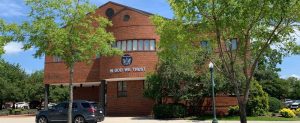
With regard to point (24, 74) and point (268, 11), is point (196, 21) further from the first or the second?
point (24, 74)

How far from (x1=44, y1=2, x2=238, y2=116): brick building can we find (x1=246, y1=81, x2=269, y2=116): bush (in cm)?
970

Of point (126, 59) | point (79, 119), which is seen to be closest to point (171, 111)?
point (126, 59)

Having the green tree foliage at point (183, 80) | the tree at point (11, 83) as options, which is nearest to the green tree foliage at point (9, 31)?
the green tree foliage at point (183, 80)

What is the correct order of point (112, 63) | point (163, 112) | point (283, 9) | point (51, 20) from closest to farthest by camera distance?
point (283, 9), point (51, 20), point (163, 112), point (112, 63)

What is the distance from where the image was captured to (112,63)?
40719mm

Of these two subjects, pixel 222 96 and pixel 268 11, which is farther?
pixel 222 96

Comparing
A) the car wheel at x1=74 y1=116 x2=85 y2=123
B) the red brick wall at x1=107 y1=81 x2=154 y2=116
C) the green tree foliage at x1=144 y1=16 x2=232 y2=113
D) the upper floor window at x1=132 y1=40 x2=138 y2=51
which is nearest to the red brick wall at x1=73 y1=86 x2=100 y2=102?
the red brick wall at x1=107 y1=81 x2=154 y2=116

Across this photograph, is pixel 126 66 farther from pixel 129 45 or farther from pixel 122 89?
pixel 122 89

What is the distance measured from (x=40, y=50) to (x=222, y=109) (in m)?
20.4

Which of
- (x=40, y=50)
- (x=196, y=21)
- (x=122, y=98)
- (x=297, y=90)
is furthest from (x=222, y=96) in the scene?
(x=297, y=90)

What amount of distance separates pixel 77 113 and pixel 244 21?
52.4 feet

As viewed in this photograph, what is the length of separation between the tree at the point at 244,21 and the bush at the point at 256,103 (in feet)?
58.1

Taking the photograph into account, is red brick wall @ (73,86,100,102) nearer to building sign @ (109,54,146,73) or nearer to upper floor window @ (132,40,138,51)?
building sign @ (109,54,146,73)

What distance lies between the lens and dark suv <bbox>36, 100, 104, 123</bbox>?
2745cm
